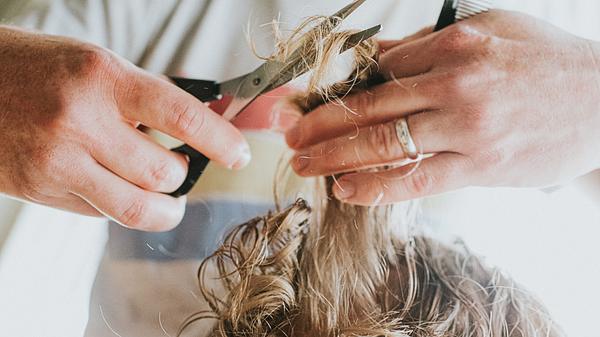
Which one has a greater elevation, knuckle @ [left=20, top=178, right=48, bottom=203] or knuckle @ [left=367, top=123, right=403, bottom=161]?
knuckle @ [left=367, top=123, right=403, bottom=161]

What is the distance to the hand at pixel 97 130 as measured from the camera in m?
0.57

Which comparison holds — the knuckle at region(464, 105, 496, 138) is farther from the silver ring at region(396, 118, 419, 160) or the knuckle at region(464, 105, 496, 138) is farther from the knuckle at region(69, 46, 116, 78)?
the knuckle at region(69, 46, 116, 78)

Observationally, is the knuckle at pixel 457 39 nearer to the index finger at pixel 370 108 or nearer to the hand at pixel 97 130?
the index finger at pixel 370 108

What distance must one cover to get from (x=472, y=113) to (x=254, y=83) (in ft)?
0.69

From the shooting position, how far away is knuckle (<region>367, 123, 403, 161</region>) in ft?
2.00

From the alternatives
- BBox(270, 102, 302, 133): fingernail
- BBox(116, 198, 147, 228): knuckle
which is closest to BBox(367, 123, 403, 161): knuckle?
BBox(270, 102, 302, 133): fingernail

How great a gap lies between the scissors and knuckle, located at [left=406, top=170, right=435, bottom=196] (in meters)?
0.14

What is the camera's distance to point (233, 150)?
1.96ft

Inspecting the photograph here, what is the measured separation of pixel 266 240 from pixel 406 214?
18 centimetres

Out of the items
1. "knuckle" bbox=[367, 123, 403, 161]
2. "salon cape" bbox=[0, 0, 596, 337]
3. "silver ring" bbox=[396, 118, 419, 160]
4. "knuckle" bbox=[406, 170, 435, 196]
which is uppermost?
"silver ring" bbox=[396, 118, 419, 160]

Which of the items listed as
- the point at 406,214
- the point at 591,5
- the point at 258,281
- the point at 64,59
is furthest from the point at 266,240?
the point at 591,5

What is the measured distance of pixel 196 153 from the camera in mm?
627

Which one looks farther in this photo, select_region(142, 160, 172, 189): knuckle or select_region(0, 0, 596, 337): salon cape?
select_region(0, 0, 596, 337): salon cape

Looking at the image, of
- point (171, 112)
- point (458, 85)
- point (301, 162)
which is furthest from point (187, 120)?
point (458, 85)
